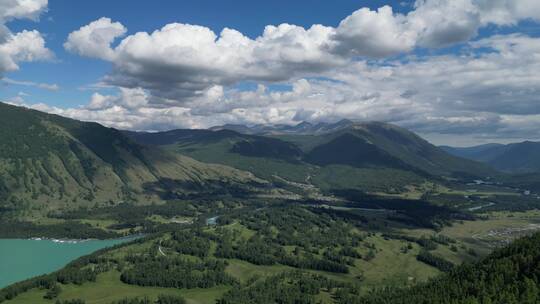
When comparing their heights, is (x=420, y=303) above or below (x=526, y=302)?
below

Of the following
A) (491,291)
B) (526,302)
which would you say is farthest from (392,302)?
(526,302)

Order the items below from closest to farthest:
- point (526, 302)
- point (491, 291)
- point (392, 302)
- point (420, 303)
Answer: point (526, 302) < point (491, 291) < point (420, 303) < point (392, 302)

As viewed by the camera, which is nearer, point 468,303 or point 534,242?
point 468,303

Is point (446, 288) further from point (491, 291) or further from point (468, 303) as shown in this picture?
point (468, 303)

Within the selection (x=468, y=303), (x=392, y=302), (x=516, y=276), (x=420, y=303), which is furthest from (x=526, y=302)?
(x=392, y=302)

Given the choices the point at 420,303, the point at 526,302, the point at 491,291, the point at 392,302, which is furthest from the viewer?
the point at 392,302

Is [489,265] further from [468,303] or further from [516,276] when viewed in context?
[468,303]
